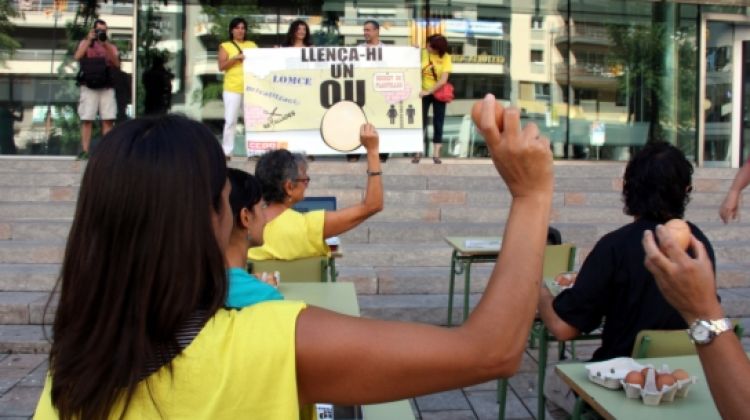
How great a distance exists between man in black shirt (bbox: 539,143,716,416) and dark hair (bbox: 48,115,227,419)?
1.74 meters

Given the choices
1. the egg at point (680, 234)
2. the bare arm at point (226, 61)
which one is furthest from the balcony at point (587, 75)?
the egg at point (680, 234)

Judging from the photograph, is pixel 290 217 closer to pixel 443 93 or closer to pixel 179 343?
pixel 179 343

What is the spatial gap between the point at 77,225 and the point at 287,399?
0.41m

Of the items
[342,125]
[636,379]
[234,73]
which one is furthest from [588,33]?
[636,379]

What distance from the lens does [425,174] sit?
348 inches

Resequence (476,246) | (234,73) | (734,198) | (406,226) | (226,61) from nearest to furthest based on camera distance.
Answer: (734,198) → (476,246) → (406,226) → (226,61) → (234,73)

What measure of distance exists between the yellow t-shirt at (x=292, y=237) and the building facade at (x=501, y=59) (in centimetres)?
765

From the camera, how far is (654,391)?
189cm

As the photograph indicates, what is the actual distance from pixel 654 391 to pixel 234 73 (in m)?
7.61

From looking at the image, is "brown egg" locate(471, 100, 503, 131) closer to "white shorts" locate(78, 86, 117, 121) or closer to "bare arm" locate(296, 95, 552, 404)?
"bare arm" locate(296, 95, 552, 404)

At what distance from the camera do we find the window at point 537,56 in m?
12.7

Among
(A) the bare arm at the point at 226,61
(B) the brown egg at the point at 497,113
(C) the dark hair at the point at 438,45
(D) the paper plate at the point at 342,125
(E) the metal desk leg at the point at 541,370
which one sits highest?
(C) the dark hair at the point at 438,45

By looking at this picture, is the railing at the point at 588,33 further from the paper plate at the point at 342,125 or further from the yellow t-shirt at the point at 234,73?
the yellow t-shirt at the point at 234,73

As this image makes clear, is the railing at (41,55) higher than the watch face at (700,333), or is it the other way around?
the railing at (41,55)
